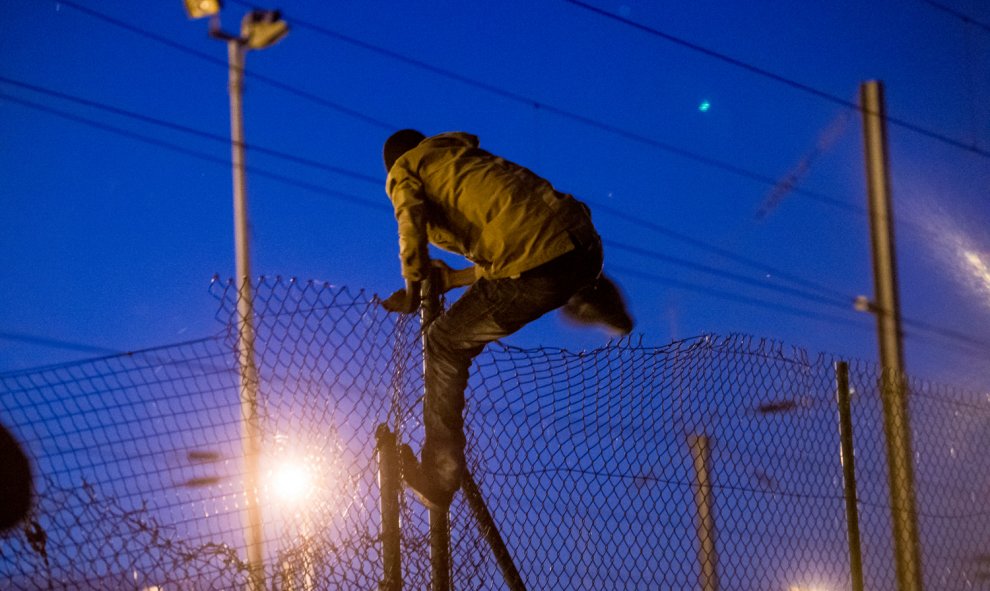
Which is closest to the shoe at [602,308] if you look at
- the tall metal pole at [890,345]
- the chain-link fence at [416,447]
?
the chain-link fence at [416,447]

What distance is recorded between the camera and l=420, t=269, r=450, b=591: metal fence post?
352 centimetres

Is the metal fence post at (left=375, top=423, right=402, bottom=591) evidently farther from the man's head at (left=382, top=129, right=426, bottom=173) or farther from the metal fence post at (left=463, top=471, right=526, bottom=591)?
the man's head at (left=382, top=129, right=426, bottom=173)

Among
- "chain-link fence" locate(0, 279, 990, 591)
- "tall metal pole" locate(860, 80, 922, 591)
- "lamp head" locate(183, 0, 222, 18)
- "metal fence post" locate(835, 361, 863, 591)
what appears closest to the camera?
"chain-link fence" locate(0, 279, 990, 591)

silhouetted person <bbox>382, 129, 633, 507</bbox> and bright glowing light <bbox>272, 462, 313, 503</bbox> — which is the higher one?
silhouetted person <bbox>382, 129, 633, 507</bbox>

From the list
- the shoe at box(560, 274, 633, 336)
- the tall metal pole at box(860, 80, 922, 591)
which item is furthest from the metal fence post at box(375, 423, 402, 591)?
the tall metal pole at box(860, 80, 922, 591)

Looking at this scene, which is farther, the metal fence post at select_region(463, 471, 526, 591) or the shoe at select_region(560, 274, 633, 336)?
the shoe at select_region(560, 274, 633, 336)

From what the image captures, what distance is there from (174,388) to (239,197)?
8.02m

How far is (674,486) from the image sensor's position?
14.7ft

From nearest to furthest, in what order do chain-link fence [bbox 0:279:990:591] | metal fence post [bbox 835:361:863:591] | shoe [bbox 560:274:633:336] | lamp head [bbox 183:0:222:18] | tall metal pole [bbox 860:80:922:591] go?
chain-link fence [bbox 0:279:990:591] → shoe [bbox 560:274:633:336] → metal fence post [bbox 835:361:863:591] → tall metal pole [bbox 860:80:922:591] → lamp head [bbox 183:0:222:18]

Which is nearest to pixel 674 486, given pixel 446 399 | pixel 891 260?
pixel 446 399

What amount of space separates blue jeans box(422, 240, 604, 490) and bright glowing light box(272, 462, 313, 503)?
648 millimetres

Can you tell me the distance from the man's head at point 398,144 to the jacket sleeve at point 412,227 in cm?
36

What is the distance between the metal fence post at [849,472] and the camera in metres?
4.54

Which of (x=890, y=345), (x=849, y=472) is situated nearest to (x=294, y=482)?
(x=849, y=472)
